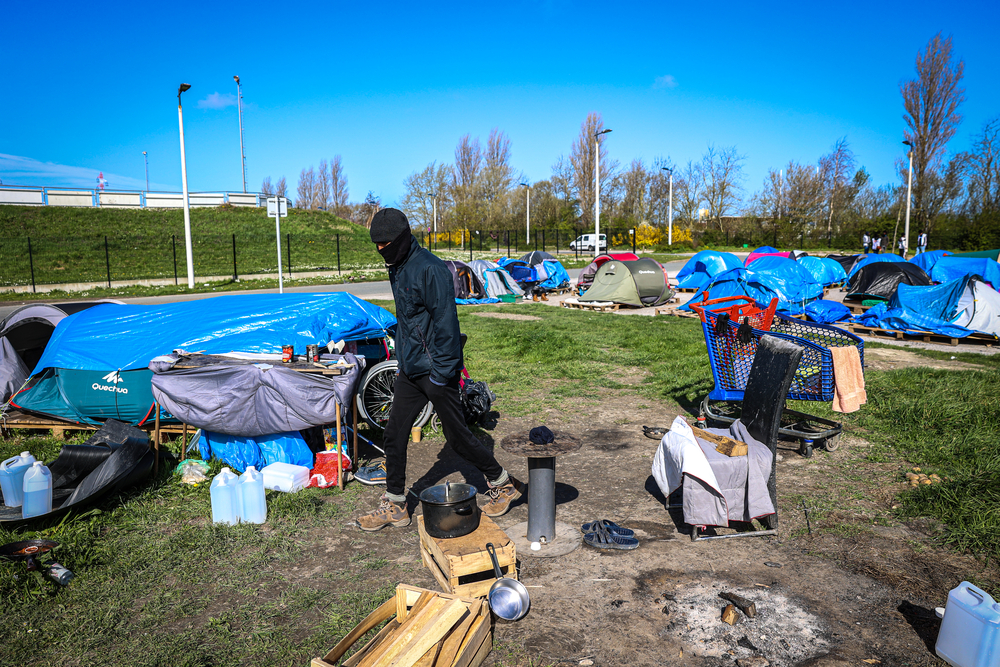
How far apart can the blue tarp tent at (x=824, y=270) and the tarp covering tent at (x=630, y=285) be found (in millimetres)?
5317

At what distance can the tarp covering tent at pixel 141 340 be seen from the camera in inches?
234

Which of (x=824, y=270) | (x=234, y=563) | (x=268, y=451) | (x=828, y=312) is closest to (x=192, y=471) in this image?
(x=268, y=451)

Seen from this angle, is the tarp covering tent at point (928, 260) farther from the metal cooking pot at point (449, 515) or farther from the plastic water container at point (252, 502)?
the plastic water container at point (252, 502)

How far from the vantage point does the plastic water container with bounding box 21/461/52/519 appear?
439 cm

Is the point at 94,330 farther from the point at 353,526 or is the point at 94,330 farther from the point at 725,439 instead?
the point at 725,439

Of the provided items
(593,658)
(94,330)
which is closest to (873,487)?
(593,658)

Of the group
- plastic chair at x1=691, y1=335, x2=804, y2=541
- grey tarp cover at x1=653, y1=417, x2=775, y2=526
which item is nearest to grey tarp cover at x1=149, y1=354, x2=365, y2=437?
grey tarp cover at x1=653, y1=417, x2=775, y2=526

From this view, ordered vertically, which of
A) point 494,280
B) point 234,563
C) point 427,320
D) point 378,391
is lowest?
point 234,563

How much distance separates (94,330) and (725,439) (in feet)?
20.1

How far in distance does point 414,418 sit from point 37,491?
2.81 m

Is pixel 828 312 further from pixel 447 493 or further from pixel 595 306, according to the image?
pixel 447 493

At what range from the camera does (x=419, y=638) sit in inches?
105

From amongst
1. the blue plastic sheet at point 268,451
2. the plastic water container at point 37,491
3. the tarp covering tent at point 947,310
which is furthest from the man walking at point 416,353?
the tarp covering tent at point 947,310

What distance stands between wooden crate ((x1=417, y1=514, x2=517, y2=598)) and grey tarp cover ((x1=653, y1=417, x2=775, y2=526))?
1.29 m
